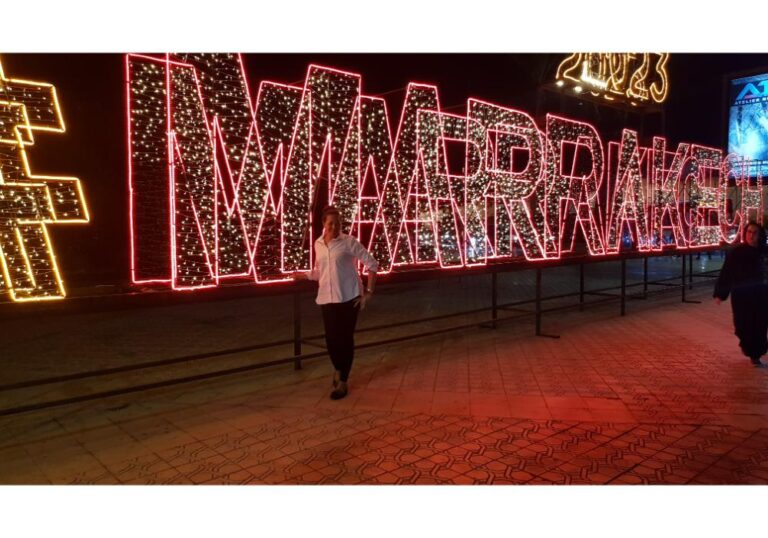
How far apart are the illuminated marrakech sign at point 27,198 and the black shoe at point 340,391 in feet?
8.99

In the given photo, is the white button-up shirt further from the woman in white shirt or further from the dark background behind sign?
the dark background behind sign

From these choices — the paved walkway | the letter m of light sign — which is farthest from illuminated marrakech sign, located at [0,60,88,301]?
the paved walkway

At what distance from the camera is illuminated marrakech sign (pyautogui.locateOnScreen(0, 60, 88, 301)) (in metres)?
4.22

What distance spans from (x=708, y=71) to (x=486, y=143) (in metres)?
21.9

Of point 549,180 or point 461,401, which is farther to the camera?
point 549,180

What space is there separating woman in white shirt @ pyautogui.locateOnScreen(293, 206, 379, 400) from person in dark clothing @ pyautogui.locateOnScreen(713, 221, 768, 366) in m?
4.87

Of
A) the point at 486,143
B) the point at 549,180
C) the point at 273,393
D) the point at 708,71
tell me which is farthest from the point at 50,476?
the point at 708,71

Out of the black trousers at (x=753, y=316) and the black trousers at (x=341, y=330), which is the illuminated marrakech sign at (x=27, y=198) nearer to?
the black trousers at (x=341, y=330)

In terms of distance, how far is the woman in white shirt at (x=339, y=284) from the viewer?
18.3 ft

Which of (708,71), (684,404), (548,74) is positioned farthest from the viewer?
(708,71)

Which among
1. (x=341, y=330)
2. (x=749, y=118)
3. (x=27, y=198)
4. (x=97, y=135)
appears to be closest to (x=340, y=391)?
(x=341, y=330)

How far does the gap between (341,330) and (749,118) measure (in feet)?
75.9

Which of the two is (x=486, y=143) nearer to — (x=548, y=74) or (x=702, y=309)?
(x=702, y=309)

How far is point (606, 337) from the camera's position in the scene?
877 centimetres
